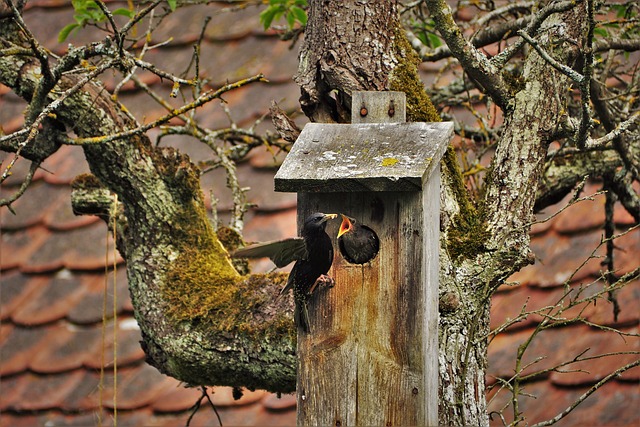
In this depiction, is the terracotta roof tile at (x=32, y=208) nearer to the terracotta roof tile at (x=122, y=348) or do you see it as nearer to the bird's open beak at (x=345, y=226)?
the terracotta roof tile at (x=122, y=348)

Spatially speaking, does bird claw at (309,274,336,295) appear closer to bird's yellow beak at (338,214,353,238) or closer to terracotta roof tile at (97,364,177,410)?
bird's yellow beak at (338,214,353,238)

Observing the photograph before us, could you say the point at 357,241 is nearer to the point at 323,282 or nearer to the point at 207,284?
the point at 323,282

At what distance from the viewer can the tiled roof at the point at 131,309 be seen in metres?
4.83

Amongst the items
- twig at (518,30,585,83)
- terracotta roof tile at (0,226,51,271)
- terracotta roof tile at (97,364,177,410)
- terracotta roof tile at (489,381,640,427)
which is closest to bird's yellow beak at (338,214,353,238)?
twig at (518,30,585,83)

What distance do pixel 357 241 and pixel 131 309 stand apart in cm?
253

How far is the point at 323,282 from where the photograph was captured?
9.19 feet

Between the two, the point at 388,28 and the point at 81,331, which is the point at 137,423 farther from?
the point at 388,28

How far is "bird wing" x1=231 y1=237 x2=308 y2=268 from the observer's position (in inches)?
104

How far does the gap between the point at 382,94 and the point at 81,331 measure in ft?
8.74

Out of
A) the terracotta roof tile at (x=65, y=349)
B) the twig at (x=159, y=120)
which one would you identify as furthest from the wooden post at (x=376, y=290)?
the terracotta roof tile at (x=65, y=349)

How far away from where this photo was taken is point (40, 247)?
5.36 metres

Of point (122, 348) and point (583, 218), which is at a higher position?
point (583, 218)

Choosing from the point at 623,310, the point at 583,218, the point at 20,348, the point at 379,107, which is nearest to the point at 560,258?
the point at 583,218

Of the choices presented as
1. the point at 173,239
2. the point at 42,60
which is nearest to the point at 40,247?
the point at 173,239
